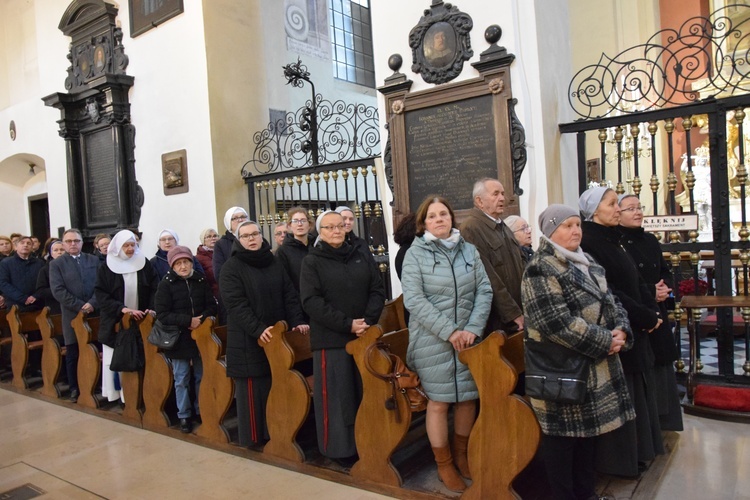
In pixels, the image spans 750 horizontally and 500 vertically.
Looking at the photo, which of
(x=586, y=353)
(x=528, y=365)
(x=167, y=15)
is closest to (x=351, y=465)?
(x=528, y=365)

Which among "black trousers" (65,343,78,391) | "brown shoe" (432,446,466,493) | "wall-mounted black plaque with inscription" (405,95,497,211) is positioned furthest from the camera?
"black trousers" (65,343,78,391)

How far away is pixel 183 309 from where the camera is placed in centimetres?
411

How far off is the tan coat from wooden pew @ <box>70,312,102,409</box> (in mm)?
3515

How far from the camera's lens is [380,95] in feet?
17.2

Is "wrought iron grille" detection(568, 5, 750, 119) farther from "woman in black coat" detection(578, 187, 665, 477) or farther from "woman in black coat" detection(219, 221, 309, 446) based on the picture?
"woman in black coat" detection(219, 221, 309, 446)

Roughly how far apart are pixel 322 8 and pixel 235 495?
8299mm

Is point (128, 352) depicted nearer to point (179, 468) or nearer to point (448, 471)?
point (179, 468)

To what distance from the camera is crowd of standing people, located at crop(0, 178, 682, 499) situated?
7.88ft

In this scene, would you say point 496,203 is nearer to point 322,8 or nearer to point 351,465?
point 351,465

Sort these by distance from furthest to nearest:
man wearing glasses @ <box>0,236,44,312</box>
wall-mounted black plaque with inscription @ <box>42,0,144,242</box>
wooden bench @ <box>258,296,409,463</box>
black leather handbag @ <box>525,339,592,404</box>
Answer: wall-mounted black plaque with inscription @ <box>42,0,144,242</box> < man wearing glasses @ <box>0,236,44,312</box> < wooden bench @ <box>258,296,409,463</box> < black leather handbag @ <box>525,339,592,404</box>

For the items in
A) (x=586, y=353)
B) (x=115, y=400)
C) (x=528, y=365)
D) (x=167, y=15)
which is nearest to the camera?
(x=586, y=353)

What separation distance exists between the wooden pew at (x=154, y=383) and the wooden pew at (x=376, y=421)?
1.82 m

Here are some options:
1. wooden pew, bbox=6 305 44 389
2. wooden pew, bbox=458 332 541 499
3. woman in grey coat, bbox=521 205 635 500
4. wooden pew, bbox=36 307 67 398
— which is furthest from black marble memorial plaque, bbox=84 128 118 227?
woman in grey coat, bbox=521 205 635 500

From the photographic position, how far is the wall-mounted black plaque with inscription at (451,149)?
4.66 metres
